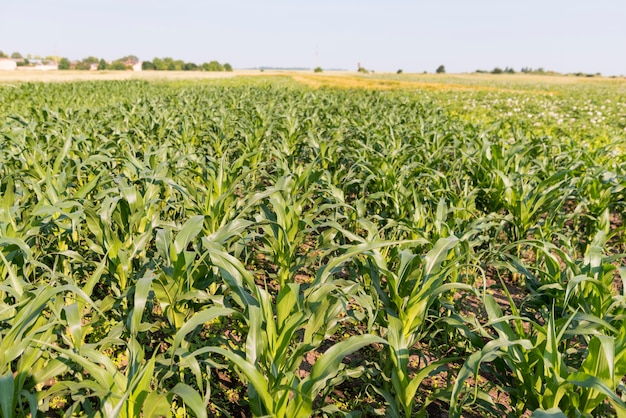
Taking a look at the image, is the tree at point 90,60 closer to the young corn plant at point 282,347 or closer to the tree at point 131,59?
the tree at point 131,59

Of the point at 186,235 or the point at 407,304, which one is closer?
the point at 407,304

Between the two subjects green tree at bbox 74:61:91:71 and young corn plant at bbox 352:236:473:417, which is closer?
young corn plant at bbox 352:236:473:417

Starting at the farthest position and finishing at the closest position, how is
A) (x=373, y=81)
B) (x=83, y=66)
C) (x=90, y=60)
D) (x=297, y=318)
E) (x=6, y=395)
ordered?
(x=90, y=60), (x=83, y=66), (x=373, y=81), (x=297, y=318), (x=6, y=395)

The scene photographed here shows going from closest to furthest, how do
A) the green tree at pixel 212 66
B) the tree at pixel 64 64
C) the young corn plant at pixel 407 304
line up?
the young corn plant at pixel 407 304 → the green tree at pixel 212 66 → the tree at pixel 64 64

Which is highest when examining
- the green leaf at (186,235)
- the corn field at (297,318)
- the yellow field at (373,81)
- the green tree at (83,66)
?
the green tree at (83,66)

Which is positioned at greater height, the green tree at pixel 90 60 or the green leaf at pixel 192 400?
the green tree at pixel 90 60

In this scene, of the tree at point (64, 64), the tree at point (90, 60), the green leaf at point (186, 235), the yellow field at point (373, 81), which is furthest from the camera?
the tree at point (90, 60)

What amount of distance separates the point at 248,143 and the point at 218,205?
313 cm

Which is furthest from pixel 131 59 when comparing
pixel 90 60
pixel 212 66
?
pixel 212 66

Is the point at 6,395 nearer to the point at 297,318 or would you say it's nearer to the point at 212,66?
the point at 297,318

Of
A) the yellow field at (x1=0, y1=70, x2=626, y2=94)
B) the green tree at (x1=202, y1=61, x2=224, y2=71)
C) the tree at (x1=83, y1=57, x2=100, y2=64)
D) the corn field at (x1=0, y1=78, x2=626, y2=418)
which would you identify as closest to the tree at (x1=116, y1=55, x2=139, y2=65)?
the tree at (x1=83, y1=57, x2=100, y2=64)

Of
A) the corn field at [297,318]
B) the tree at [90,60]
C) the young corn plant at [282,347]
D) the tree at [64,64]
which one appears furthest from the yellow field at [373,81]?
the tree at [90,60]

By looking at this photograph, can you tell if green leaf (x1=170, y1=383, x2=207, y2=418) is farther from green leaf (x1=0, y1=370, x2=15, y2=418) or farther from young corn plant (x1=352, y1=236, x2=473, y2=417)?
young corn plant (x1=352, y1=236, x2=473, y2=417)

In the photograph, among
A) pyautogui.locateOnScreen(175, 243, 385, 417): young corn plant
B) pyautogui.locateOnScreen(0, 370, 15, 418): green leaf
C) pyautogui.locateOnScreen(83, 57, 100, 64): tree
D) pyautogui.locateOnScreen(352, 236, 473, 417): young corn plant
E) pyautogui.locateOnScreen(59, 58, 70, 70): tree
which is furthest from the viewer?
pyautogui.locateOnScreen(83, 57, 100, 64): tree
